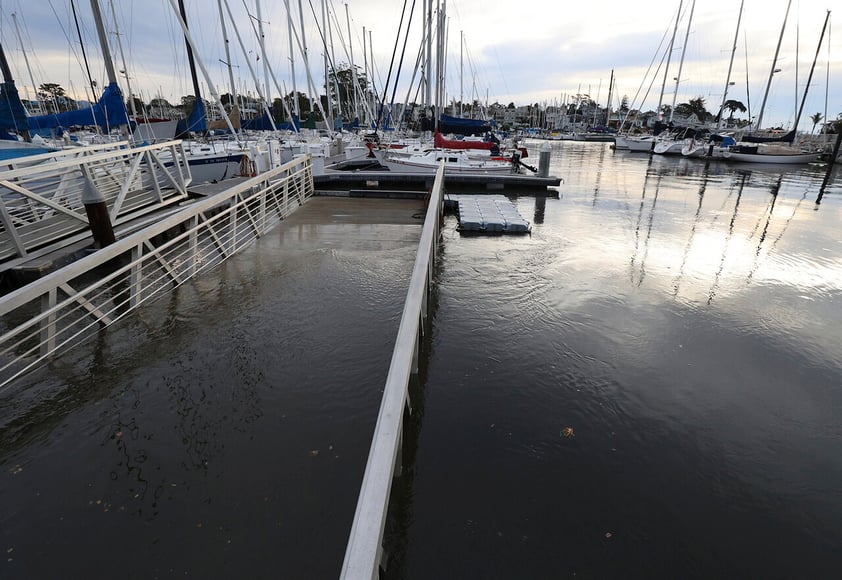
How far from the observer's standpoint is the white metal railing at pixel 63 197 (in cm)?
572

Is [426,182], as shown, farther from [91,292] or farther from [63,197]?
[91,292]

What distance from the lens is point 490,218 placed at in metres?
11.0

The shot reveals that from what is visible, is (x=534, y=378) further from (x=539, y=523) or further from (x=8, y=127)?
(x=8, y=127)

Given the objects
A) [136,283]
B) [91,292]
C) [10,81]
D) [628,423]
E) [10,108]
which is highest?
[10,81]

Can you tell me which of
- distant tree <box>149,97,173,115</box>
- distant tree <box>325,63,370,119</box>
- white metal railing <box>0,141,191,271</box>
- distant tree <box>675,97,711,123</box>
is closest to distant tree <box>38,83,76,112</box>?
distant tree <box>149,97,173,115</box>

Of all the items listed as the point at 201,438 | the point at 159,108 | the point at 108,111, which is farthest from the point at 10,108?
the point at 159,108

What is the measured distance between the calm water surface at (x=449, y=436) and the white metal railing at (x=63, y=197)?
2272 mm

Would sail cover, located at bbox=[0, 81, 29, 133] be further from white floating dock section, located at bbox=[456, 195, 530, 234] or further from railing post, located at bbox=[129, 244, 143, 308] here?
white floating dock section, located at bbox=[456, 195, 530, 234]

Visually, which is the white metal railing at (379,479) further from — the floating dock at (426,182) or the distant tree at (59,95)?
the distant tree at (59,95)

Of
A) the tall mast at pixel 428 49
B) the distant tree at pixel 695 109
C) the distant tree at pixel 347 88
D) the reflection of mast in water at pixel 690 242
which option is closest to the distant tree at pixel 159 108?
the distant tree at pixel 347 88

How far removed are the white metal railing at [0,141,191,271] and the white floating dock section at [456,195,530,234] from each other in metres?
6.76

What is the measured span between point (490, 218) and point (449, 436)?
8.10 metres

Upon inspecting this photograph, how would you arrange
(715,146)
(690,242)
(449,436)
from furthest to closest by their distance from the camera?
1. (715,146)
2. (690,242)
3. (449,436)

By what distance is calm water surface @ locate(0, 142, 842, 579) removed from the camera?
2750 mm
